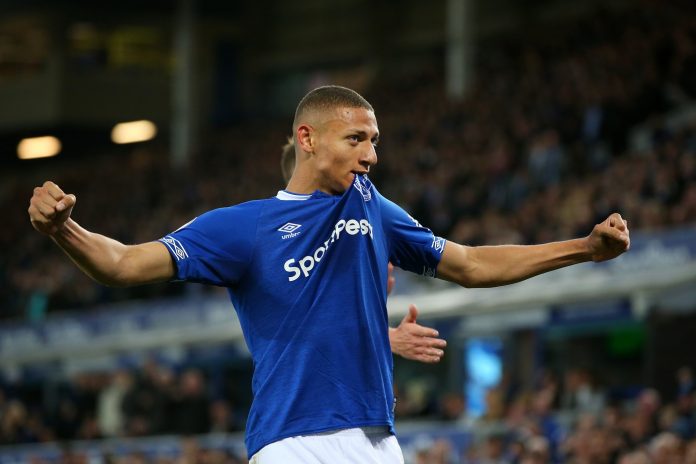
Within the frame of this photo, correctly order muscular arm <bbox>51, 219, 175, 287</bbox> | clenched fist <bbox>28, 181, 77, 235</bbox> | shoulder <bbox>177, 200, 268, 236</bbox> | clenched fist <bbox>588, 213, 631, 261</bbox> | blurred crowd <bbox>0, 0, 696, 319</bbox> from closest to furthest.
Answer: clenched fist <bbox>28, 181, 77, 235</bbox> → muscular arm <bbox>51, 219, 175, 287</bbox> → shoulder <bbox>177, 200, 268, 236</bbox> → clenched fist <bbox>588, 213, 631, 261</bbox> → blurred crowd <bbox>0, 0, 696, 319</bbox>

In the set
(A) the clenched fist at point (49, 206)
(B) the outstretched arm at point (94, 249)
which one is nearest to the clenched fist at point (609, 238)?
(B) the outstretched arm at point (94, 249)

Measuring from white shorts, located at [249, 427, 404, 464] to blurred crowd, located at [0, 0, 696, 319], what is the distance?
11.4m

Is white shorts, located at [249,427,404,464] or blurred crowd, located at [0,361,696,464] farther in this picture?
blurred crowd, located at [0,361,696,464]

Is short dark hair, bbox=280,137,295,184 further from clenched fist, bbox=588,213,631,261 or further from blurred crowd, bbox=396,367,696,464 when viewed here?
blurred crowd, bbox=396,367,696,464

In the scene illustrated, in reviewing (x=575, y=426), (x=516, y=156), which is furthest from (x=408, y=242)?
(x=516, y=156)

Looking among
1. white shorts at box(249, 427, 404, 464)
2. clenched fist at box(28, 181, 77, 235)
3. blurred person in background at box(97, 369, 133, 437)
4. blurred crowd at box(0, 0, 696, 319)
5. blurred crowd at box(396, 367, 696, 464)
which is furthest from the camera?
blurred person in background at box(97, 369, 133, 437)

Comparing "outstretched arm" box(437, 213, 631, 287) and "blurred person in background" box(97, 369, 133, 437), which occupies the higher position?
"outstretched arm" box(437, 213, 631, 287)

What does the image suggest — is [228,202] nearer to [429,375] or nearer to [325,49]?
[429,375]

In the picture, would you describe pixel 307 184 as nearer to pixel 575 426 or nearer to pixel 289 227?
pixel 289 227

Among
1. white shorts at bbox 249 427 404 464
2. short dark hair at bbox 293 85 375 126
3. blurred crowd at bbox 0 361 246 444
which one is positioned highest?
short dark hair at bbox 293 85 375 126

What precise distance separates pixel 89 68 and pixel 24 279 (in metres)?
9.16

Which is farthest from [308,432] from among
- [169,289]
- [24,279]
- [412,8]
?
[412,8]

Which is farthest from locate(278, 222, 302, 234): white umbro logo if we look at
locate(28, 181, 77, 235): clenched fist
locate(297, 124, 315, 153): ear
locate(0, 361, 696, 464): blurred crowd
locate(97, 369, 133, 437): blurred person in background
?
locate(97, 369, 133, 437): blurred person in background

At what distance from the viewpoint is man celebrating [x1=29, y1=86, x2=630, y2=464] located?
462 cm
